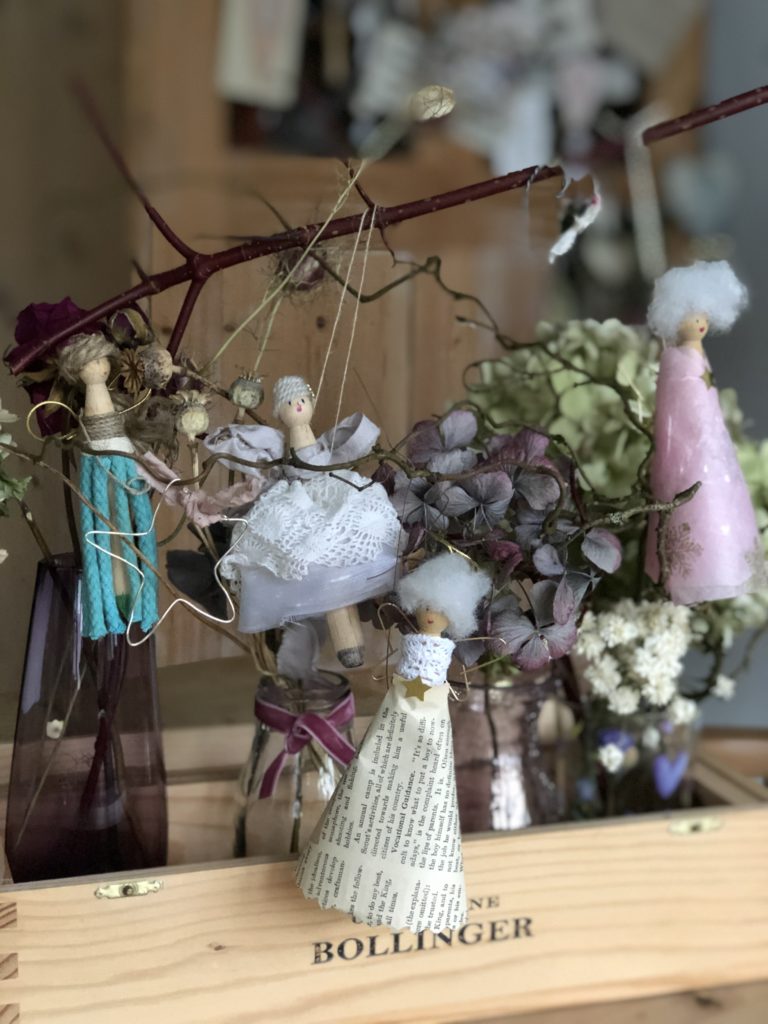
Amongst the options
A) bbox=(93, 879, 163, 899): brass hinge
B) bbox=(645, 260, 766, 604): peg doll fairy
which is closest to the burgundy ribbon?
bbox=(93, 879, 163, 899): brass hinge

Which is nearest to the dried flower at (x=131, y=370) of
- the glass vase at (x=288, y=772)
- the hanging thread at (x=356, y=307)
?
the hanging thread at (x=356, y=307)

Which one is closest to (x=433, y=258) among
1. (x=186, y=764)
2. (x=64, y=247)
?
(x=186, y=764)

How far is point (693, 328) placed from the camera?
0.60 m

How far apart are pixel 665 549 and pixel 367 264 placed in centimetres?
→ 24

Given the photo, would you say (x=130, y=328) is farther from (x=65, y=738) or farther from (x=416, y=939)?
(x=416, y=939)

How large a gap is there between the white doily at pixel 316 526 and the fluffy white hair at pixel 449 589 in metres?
0.03

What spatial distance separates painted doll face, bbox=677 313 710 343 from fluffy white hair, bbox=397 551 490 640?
192 millimetres

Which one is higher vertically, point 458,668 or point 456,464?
point 456,464

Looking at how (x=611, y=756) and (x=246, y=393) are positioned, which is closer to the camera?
(x=246, y=393)

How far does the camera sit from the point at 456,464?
1.82ft

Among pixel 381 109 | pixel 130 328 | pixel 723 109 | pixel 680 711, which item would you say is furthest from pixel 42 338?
pixel 381 109

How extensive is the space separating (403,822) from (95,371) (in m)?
0.28

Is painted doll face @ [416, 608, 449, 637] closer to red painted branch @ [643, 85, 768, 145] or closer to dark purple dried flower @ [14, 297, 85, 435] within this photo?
dark purple dried flower @ [14, 297, 85, 435]

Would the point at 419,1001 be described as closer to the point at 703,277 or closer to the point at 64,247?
the point at 703,277
